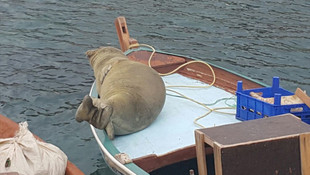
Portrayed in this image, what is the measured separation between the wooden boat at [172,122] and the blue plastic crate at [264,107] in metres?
0.28

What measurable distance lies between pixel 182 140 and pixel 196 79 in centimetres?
245

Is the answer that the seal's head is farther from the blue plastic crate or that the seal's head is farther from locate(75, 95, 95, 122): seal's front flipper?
the blue plastic crate

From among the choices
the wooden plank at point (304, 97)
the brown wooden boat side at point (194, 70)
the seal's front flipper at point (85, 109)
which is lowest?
the brown wooden boat side at point (194, 70)

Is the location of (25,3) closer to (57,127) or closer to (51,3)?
(51,3)

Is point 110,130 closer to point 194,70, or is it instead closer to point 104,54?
point 104,54

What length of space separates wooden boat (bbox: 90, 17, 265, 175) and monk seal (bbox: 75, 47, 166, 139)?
186 mm

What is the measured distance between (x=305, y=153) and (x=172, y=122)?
95.0 inches

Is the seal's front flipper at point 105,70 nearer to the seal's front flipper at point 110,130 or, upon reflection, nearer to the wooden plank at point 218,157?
the seal's front flipper at point 110,130

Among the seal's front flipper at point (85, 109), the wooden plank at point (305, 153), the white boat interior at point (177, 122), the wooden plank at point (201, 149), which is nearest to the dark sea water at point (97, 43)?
the white boat interior at point (177, 122)

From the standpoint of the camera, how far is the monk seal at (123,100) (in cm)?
554

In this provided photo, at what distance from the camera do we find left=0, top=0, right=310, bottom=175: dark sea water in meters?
9.00

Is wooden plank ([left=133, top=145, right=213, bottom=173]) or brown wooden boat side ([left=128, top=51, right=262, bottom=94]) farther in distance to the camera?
brown wooden boat side ([left=128, top=51, right=262, bottom=94])

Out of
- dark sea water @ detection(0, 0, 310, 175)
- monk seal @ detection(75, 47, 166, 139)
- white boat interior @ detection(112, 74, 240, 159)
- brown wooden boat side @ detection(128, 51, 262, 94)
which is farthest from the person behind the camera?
dark sea water @ detection(0, 0, 310, 175)

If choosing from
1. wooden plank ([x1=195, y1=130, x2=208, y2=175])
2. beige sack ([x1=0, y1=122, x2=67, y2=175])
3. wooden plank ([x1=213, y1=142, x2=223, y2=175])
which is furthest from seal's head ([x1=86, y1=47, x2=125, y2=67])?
wooden plank ([x1=213, y1=142, x2=223, y2=175])
